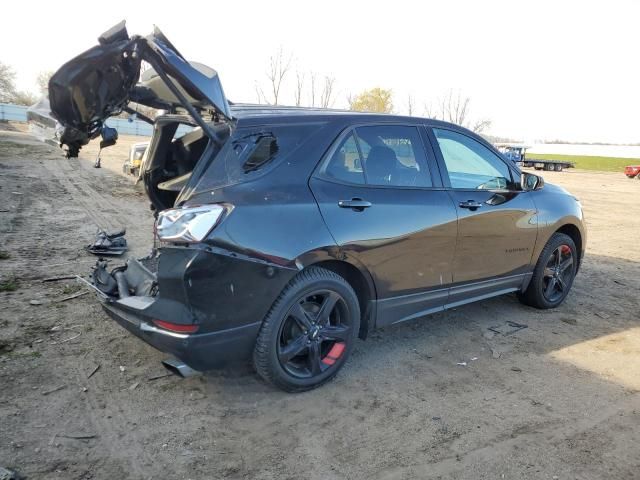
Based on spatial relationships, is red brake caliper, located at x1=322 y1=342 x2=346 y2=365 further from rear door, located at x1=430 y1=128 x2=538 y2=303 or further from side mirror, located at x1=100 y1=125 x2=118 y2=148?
side mirror, located at x1=100 y1=125 x2=118 y2=148

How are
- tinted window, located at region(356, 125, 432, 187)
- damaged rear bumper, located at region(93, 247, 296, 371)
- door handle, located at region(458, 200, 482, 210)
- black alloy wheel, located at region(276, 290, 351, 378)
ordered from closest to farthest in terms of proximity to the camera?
damaged rear bumper, located at region(93, 247, 296, 371) < black alloy wheel, located at region(276, 290, 351, 378) < tinted window, located at region(356, 125, 432, 187) < door handle, located at region(458, 200, 482, 210)

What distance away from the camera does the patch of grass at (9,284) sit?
15.0ft

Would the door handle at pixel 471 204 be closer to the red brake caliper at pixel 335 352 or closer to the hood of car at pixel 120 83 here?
the red brake caliper at pixel 335 352

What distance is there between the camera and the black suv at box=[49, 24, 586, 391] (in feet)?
9.12

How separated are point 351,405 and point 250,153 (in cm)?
172

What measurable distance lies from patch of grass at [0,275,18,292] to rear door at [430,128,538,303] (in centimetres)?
400

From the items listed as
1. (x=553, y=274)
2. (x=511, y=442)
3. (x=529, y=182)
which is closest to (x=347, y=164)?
(x=511, y=442)

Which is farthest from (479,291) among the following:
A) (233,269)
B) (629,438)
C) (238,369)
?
(233,269)

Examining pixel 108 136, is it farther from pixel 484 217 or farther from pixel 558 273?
pixel 558 273

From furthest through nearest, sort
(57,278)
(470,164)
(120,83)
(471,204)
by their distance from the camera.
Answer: (57,278) < (470,164) < (471,204) < (120,83)

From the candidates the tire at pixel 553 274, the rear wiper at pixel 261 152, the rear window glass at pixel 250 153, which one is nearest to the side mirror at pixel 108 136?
the rear window glass at pixel 250 153

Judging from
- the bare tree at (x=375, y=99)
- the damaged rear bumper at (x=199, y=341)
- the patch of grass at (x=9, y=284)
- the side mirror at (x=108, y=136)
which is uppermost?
the bare tree at (x=375, y=99)

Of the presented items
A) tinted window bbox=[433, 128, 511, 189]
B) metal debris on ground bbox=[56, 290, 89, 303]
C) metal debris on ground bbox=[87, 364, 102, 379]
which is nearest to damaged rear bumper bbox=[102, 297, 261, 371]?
metal debris on ground bbox=[87, 364, 102, 379]

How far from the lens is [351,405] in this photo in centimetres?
315
